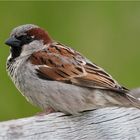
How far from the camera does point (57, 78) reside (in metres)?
3.87

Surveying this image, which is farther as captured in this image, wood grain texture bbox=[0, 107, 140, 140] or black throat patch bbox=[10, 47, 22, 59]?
black throat patch bbox=[10, 47, 22, 59]

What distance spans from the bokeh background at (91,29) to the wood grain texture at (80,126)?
6.56 feet

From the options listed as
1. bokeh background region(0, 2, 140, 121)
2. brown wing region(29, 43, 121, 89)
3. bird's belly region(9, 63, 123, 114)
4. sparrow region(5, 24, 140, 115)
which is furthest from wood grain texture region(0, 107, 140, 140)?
bokeh background region(0, 2, 140, 121)

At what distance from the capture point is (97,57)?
5.55 m

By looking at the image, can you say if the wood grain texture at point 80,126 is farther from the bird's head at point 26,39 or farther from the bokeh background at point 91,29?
the bokeh background at point 91,29

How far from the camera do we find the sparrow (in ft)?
12.2

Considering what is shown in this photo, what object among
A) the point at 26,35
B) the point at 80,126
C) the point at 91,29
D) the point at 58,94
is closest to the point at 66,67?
the point at 58,94

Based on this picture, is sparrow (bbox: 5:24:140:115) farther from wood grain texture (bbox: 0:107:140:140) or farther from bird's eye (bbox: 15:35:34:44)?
wood grain texture (bbox: 0:107:140:140)

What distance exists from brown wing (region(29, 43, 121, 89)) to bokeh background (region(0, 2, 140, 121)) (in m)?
1.36

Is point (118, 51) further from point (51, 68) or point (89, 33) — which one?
point (51, 68)

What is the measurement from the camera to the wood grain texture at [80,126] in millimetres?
3029

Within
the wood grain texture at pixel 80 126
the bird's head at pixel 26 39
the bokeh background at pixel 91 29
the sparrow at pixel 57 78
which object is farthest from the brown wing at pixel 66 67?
the bokeh background at pixel 91 29

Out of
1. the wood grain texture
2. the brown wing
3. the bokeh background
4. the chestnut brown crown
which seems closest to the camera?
the wood grain texture

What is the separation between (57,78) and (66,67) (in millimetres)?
86
